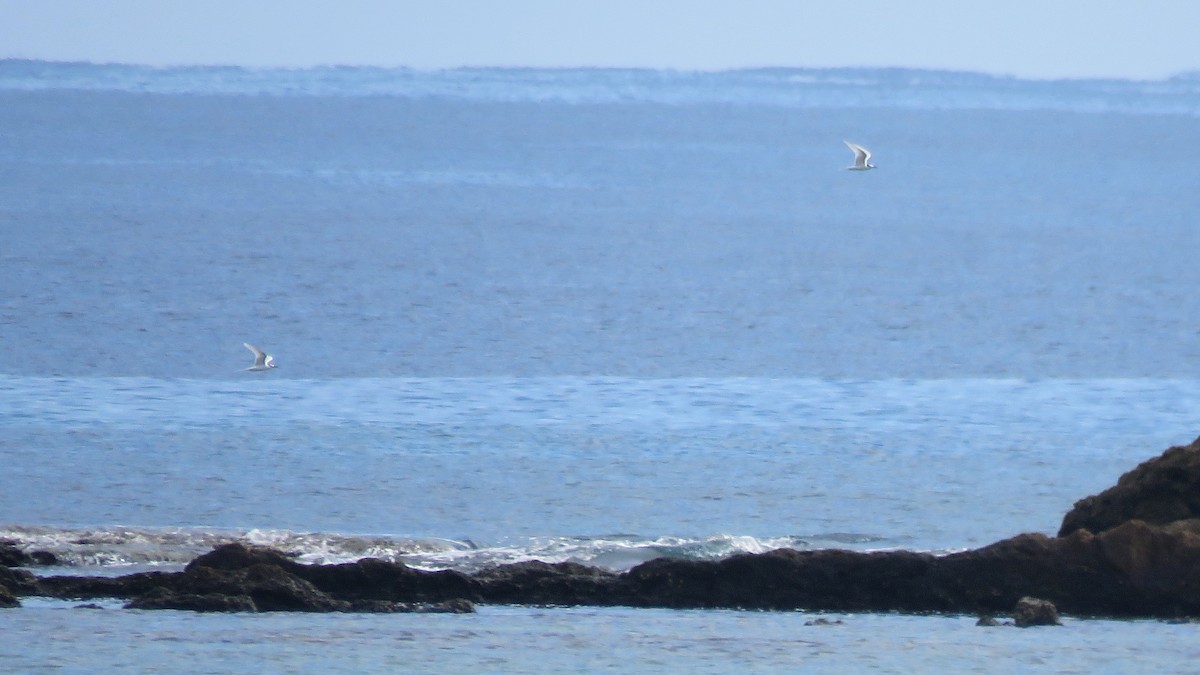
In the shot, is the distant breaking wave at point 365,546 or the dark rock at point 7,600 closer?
the dark rock at point 7,600

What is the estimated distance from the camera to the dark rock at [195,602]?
9.66 meters

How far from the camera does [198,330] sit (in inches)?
1142

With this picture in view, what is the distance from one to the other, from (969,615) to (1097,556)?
719 millimetres

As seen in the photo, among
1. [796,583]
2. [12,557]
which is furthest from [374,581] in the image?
[12,557]

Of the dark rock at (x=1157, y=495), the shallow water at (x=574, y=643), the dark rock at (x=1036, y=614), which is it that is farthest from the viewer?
the dark rock at (x=1157, y=495)


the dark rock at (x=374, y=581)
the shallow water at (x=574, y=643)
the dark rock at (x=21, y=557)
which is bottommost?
the shallow water at (x=574, y=643)

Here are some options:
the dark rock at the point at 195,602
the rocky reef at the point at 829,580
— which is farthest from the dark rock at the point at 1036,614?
the dark rock at the point at 195,602

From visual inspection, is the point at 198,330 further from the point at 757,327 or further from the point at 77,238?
the point at 77,238

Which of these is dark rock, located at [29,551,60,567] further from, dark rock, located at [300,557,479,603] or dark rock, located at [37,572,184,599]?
dark rock, located at [300,557,479,603]

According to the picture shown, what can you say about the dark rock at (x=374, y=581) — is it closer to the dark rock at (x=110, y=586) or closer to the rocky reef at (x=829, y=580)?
the rocky reef at (x=829, y=580)

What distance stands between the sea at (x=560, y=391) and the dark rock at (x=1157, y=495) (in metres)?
0.56

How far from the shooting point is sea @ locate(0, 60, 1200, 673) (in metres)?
9.57

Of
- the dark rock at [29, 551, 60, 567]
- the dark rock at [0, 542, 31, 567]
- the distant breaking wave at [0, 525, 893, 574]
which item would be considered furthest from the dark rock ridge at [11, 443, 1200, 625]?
the distant breaking wave at [0, 525, 893, 574]

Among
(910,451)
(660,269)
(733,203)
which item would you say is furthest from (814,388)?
(733,203)
